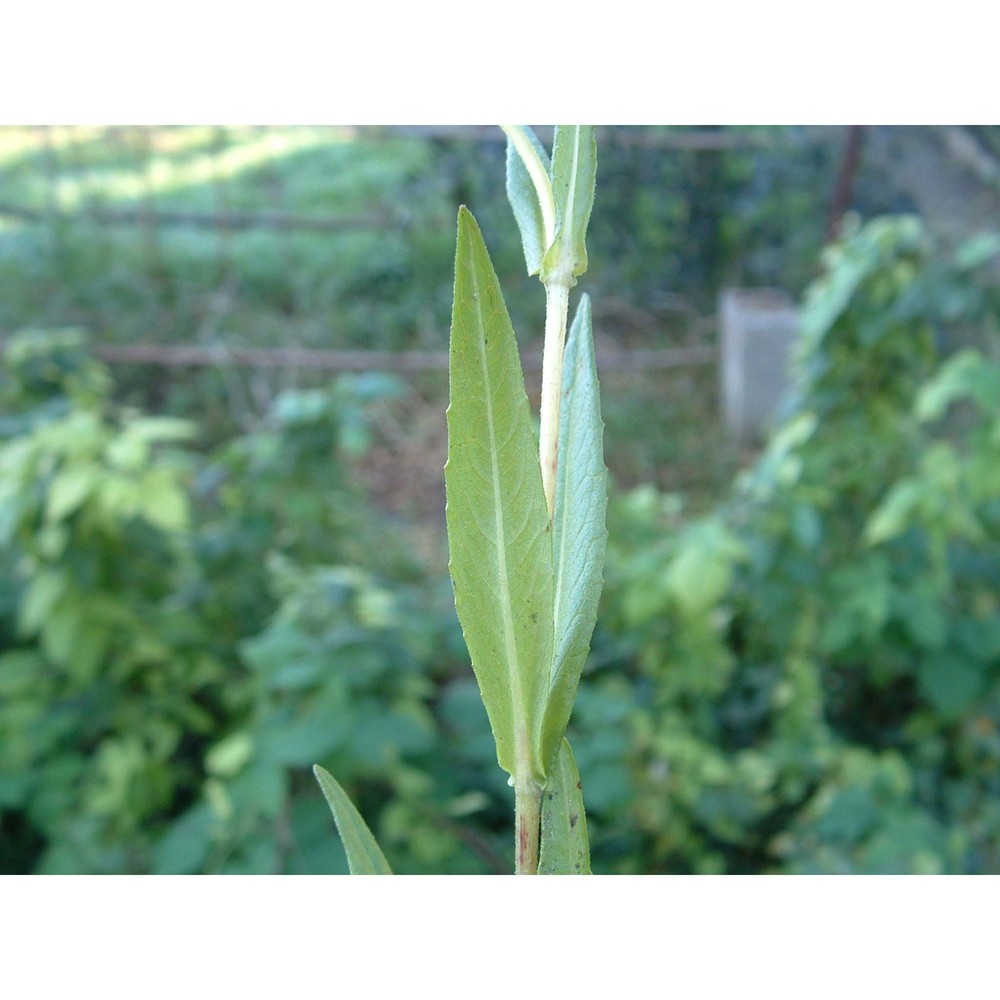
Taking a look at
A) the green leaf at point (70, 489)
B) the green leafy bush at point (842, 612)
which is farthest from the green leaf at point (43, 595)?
the green leafy bush at point (842, 612)

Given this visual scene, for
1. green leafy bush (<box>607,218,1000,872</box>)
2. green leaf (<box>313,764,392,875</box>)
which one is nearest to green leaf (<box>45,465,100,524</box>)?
green leafy bush (<box>607,218,1000,872</box>)

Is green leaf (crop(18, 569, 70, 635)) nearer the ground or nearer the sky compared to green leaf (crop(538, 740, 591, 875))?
nearer the ground

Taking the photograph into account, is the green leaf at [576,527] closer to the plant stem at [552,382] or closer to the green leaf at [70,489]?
the plant stem at [552,382]

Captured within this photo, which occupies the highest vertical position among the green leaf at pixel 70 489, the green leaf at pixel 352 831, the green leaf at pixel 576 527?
the green leaf at pixel 576 527

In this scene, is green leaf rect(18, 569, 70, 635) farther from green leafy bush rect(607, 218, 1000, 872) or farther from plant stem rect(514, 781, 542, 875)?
plant stem rect(514, 781, 542, 875)

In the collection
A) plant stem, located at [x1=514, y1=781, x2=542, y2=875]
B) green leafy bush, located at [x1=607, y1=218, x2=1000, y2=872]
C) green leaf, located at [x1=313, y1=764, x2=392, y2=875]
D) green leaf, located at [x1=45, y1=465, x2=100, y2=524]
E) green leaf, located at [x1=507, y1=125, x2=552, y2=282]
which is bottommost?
green leafy bush, located at [x1=607, y1=218, x2=1000, y2=872]

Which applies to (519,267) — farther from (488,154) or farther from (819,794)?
(819,794)

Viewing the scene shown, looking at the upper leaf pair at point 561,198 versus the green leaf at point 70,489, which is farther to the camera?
the green leaf at point 70,489
